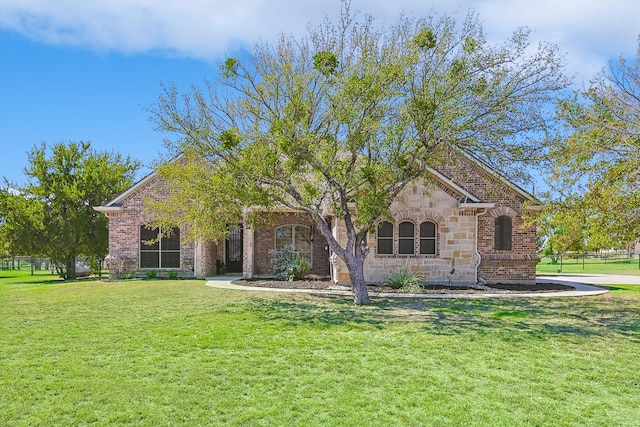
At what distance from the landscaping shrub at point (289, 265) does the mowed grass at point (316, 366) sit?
22.9 feet

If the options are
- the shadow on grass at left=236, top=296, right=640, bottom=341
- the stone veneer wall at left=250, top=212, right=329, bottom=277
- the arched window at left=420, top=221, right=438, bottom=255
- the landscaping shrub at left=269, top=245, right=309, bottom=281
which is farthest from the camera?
the stone veneer wall at left=250, top=212, right=329, bottom=277

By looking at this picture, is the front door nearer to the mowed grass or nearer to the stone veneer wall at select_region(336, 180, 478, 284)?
the stone veneer wall at select_region(336, 180, 478, 284)

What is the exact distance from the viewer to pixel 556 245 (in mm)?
13055

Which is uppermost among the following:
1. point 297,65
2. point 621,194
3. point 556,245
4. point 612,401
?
point 297,65

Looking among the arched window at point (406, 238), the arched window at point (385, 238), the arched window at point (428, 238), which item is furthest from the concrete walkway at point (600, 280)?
the arched window at point (385, 238)

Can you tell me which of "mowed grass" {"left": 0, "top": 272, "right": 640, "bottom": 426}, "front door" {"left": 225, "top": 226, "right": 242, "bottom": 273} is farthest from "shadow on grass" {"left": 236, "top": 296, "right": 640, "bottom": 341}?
"front door" {"left": 225, "top": 226, "right": 242, "bottom": 273}

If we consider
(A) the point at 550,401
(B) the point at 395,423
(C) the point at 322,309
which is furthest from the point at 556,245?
(B) the point at 395,423

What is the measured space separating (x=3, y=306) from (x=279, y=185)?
23.9 feet

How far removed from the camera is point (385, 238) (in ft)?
56.2

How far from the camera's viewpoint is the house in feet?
55.6

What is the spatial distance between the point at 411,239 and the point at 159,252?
34.2 feet

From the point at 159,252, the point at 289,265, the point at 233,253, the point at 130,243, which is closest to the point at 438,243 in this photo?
the point at 289,265

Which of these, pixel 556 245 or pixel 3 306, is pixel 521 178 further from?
pixel 3 306

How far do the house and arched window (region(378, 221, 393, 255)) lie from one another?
0.03 m
